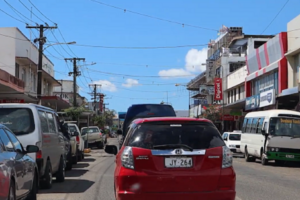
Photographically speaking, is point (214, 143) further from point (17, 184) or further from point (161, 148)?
point (17, 184)

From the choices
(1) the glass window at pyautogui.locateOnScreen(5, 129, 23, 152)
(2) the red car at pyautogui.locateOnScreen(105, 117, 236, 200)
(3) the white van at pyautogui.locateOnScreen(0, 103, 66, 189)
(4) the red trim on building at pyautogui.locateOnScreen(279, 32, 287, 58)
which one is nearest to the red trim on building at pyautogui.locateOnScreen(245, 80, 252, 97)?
(4) the red trim on building at pyautogui.locateOnScreen(279, 32, 287, 58)

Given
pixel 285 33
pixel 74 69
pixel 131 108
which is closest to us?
pixel 131 108

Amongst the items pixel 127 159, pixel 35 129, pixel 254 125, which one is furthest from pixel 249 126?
pixel 127 159

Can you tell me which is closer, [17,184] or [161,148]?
[161,148]

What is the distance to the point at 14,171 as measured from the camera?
7.42 metres

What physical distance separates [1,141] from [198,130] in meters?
3.24

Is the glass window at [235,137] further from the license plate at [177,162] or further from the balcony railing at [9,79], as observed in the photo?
the license plate at [177,162]

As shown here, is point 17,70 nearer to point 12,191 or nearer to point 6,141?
point 6,141

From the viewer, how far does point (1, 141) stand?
7598 millimetres

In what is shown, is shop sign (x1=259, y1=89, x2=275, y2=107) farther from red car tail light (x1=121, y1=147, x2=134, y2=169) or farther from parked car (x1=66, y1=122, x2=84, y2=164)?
red car tail light (x1=121, y1=147, x2=134, y2=169)

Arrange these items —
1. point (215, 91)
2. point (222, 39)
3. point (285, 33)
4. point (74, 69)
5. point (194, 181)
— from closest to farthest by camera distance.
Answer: point (194, 181)
point (285, 33)
point (74, 69)
point (215, 91)
point (222, 39)

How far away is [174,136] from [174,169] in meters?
0.57

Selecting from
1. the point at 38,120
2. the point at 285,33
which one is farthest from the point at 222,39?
the point at 38,120

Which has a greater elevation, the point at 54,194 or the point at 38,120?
the point at 38,120
